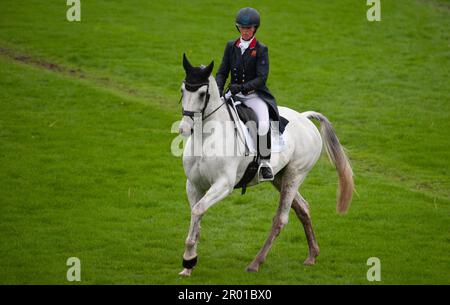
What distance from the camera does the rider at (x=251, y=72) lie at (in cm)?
1033

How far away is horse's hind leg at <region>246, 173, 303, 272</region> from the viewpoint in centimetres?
1073

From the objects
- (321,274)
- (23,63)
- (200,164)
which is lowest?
(321,274)

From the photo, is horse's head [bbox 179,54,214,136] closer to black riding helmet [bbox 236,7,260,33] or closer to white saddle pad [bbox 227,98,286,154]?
white saddle pad [bbox 227,98,286,154]

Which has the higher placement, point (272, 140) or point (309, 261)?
point (272, 140)

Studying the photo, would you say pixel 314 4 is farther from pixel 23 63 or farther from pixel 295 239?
pixel 295 239

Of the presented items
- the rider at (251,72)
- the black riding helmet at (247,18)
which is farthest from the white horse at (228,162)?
the black riding helmet at (247,18)

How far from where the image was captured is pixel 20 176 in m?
15.2

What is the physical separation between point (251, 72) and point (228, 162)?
1472 millimetres

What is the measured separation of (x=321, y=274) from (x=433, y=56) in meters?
15.4

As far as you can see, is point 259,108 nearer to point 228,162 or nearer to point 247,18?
point 228,162

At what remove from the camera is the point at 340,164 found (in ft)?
39.5

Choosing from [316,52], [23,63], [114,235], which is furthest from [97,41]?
[114,235]

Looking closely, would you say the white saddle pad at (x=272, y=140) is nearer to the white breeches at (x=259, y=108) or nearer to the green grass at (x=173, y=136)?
the white breeches at (x=259, y=108)

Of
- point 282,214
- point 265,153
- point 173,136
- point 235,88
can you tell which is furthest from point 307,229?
point 173,136
